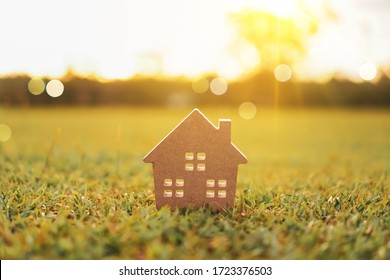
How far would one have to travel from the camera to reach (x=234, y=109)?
19.9 m

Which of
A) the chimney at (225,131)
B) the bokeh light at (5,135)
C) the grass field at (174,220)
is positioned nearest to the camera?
the grass field at (174,220)

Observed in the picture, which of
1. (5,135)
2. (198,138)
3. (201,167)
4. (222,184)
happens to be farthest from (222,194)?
(5,135)

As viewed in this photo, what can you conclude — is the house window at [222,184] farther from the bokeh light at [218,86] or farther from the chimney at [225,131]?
the bokeh light at [218,86]

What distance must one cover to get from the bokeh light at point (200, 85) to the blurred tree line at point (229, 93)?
237mm

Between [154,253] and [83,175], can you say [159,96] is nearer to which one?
[83,175]

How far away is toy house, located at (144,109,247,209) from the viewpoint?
2955mm

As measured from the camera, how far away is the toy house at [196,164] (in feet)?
9.70

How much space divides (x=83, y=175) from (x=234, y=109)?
15548 millimetres

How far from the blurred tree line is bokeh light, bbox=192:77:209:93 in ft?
0.78

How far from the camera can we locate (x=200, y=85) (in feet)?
63.8

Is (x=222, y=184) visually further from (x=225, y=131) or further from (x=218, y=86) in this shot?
(x=218, y=86)

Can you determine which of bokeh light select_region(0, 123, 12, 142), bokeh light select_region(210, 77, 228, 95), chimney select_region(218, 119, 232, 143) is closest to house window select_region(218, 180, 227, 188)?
chimney select_region(218, 119, 232, 143)

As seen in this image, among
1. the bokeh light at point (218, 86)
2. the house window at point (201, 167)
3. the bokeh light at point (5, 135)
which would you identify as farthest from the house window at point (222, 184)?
the bokeh light at point (218, 86)

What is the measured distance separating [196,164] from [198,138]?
18cm
